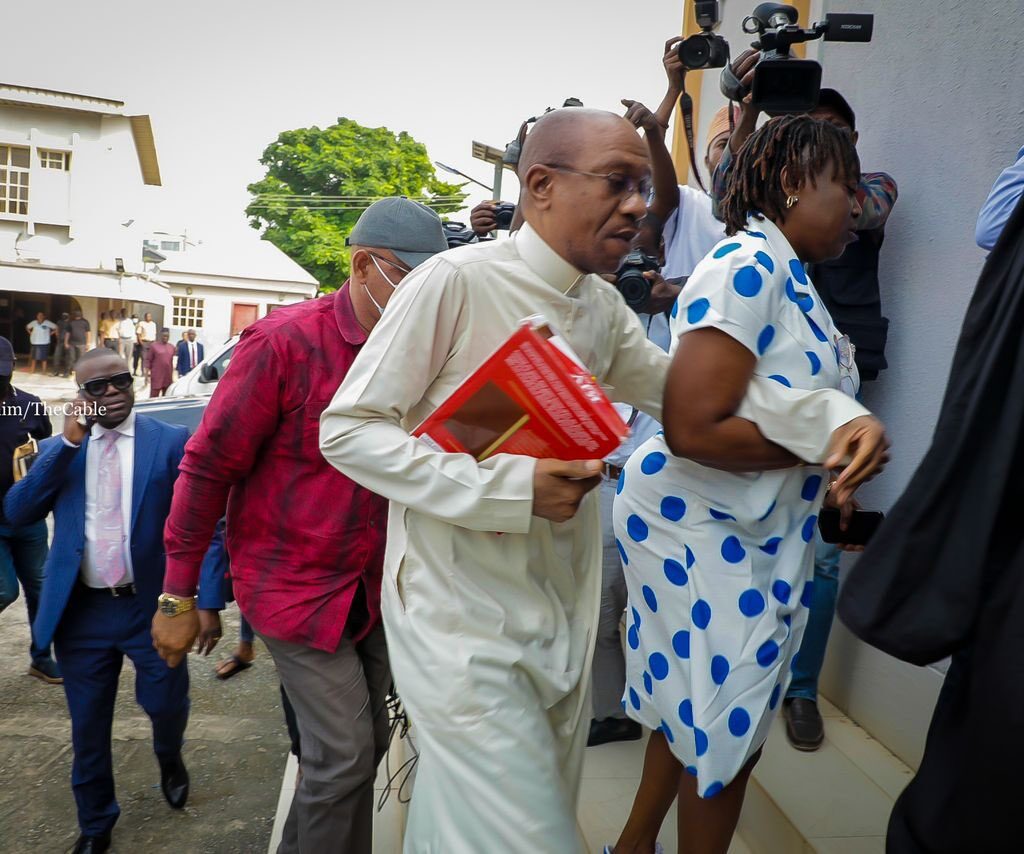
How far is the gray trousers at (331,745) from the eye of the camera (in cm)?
257

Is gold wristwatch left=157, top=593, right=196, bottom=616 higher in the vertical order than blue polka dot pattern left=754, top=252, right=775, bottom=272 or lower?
lower

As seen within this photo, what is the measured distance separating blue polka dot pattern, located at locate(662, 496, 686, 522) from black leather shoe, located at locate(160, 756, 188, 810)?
2748 mm

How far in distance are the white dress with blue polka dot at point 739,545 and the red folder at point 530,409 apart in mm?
491

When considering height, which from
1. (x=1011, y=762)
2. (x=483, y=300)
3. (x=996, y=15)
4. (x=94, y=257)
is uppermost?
(x=996, y=15)

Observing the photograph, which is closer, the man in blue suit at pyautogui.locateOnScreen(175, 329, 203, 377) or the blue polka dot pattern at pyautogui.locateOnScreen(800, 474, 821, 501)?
the blue polka dot pattern at pyautogui.locateOnScreen(800, 474, 821, 501)

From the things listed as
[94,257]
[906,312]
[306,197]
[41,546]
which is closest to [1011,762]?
[906,312]

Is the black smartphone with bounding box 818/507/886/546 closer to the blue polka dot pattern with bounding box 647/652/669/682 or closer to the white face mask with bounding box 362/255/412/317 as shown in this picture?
the blue polka dot pattern with bounding box 647/652/669/682

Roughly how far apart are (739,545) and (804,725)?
170 cm

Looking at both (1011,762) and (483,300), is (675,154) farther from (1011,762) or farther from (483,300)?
(1011,762)

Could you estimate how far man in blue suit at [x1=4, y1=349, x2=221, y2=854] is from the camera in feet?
12.3

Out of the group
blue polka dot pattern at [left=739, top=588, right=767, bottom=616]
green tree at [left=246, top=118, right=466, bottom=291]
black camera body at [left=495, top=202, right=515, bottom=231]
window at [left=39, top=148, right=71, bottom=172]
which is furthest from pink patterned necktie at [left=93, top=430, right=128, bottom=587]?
green tree at [left=246, top=118, right=466, bottom=291]

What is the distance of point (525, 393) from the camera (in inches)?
68.6

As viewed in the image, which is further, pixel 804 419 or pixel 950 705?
pixel 804 419

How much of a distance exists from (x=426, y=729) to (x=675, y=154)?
7027mm
